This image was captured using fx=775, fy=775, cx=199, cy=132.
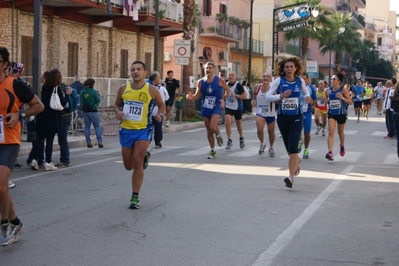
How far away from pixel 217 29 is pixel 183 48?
2067 cm

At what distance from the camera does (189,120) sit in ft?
101

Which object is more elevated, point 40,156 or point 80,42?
point 80,42

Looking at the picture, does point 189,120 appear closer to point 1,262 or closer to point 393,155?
point 393,155

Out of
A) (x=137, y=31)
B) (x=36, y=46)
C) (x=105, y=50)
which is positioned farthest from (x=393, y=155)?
(x=137, y=31)

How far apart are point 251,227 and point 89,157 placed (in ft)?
28.7

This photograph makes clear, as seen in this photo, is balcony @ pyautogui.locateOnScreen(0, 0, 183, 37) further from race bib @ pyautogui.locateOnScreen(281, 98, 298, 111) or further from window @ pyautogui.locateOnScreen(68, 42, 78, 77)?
race bib @ pyautogui.locateOnScreen(281, 98, 298, 111)

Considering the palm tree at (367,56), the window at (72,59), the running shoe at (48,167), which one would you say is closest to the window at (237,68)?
the window at (72,59)

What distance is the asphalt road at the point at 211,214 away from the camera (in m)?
7.05

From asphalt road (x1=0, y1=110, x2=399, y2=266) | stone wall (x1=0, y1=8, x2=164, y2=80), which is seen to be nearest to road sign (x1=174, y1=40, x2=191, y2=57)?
stone wall (x1=0, y1=8, x2=164, y2=80)

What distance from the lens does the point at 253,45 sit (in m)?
62.7

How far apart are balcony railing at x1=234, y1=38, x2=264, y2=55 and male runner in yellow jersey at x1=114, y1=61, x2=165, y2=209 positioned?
48098 mm

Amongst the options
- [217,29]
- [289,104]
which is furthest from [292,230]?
[217,29]

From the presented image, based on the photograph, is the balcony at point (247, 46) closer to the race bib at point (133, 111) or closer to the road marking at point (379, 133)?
the road marking at point (379, 133)

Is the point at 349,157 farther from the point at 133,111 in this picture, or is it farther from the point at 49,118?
the point at 133,111
